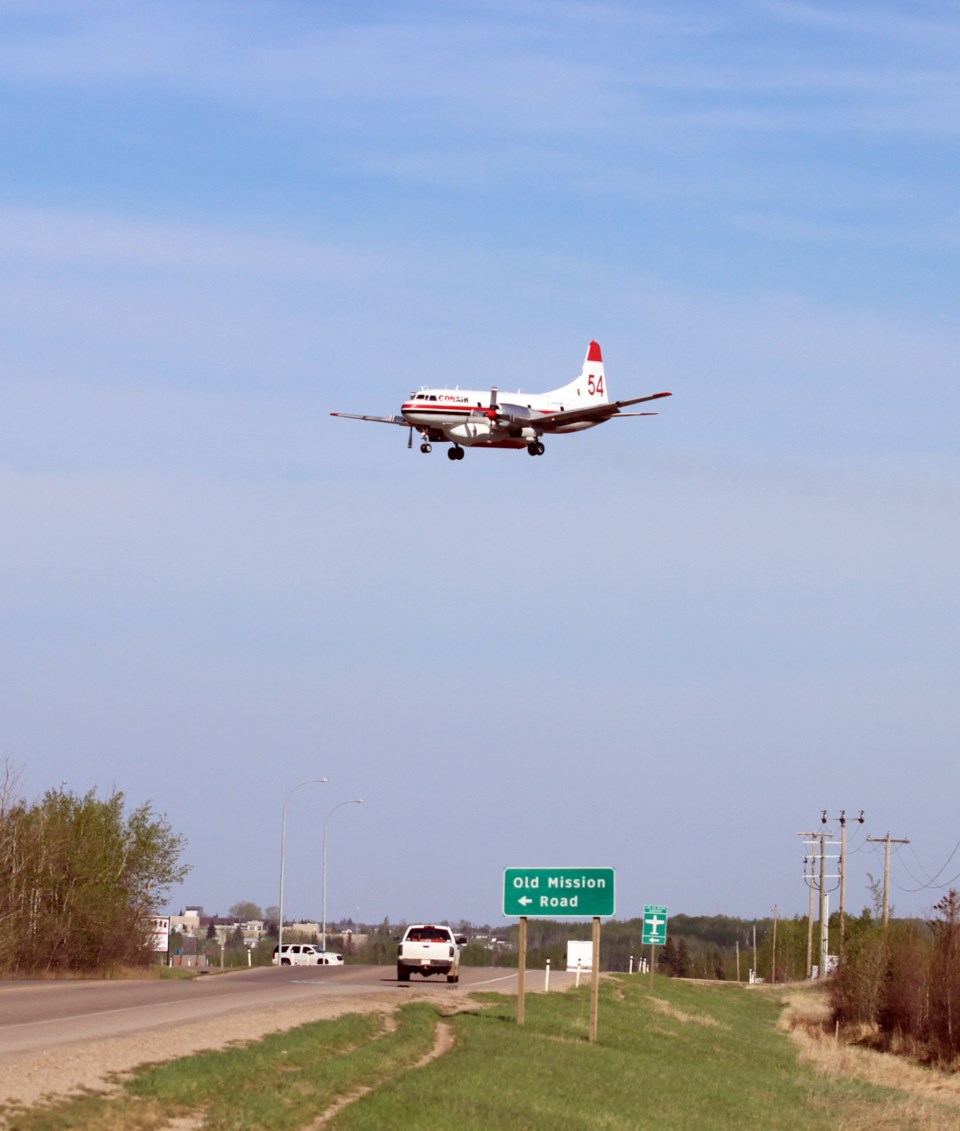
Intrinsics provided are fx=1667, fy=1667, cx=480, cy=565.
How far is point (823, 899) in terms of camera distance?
11325 cm

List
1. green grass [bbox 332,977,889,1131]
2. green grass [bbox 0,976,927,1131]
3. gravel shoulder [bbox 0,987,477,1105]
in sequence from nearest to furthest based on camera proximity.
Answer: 1. gravel shoulder [bbox 0,987,477,1105]
2. green grass [bbox 0,976,927,1131]
3. green grass [bbox 332,977,889,1131]

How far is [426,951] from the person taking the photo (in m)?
48.7

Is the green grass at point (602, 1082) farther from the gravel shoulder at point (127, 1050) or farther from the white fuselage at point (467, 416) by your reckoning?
the white fuselage at point (467, 416)

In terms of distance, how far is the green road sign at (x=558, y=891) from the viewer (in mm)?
32438

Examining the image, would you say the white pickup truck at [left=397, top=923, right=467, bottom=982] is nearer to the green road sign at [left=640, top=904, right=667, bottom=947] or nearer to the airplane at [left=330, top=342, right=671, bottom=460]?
the green road sign at [left=640, top=904, right=667, bottom=947]

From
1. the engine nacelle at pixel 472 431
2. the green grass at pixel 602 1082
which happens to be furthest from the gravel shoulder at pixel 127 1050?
the engine nacelle at pixel 472 431

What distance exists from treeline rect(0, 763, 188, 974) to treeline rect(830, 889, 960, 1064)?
2665 centimetres

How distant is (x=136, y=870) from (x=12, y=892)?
8.27m

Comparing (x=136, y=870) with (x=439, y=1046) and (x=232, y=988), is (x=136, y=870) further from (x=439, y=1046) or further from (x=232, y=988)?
(x=439, y=1046)

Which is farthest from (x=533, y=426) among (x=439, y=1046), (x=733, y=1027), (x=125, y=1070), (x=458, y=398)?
(x=125, y=1070)

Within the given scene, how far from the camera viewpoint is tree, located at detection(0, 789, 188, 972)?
55.5 metres

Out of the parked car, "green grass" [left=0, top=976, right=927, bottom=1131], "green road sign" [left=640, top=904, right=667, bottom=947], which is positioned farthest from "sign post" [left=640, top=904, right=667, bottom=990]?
the parked car

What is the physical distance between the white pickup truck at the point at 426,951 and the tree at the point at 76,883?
41.2 ft

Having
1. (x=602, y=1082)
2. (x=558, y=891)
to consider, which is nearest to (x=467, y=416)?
(x=558, y=891)
